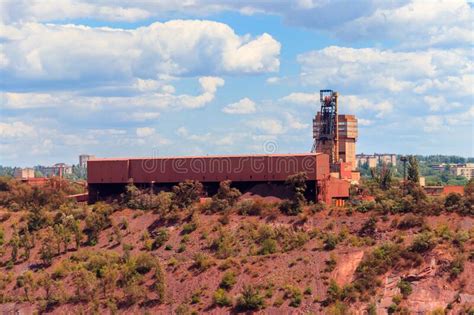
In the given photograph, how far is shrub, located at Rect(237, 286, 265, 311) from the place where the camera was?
57.6 m

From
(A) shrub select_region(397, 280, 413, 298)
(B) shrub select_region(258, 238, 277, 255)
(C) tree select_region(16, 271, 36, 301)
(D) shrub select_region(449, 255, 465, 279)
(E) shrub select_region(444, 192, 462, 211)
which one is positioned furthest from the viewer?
(E) shrub select_region(444, 192, 462, 211)

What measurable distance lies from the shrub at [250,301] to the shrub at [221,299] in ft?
2.83

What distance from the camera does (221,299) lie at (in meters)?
58.9

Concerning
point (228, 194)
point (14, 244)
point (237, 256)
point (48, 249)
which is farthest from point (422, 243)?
point (14, 244)

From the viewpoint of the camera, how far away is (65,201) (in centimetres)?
8606

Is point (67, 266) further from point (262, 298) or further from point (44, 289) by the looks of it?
point (262, 298)

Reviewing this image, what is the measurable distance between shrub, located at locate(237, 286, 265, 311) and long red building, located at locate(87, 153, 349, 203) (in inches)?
803

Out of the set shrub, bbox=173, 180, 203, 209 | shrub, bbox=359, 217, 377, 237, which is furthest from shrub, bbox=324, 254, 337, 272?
shrub, bbox=173, 180, 203, 209

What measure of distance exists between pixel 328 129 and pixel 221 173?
33.7 metres

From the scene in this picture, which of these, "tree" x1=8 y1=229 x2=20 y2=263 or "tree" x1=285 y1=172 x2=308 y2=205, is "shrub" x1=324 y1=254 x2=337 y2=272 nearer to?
"tree" x1=285 y1=172 x2=308 y2=205

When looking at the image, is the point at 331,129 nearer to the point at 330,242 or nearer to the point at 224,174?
the point at 224,174

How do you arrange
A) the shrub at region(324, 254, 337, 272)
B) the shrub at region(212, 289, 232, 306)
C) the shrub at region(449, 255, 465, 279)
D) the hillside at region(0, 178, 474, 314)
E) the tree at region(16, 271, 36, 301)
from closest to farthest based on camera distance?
the shrub at region(449, 255, 465, 279)
the hillside at region(0, 178, 474, 314)
the shrub at region(212, 289, 232, 306)
the shrub at region(324, 254, 337, 272)
the tree at region(16, 271, 36, 301)

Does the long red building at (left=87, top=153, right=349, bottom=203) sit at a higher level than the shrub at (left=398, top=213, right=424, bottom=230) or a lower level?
higher

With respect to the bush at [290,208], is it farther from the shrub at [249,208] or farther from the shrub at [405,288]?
the shrub at [405,288]
